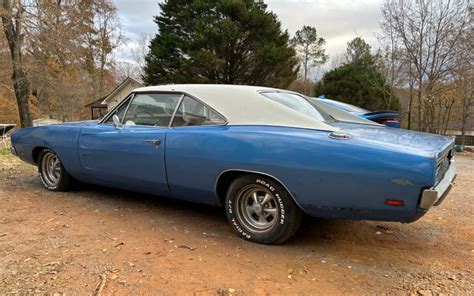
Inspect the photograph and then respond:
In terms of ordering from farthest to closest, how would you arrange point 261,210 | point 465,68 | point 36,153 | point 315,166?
point 465,68
point 36,153
point 261,210
point 315,166

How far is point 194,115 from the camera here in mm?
3582

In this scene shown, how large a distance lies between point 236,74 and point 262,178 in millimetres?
20960

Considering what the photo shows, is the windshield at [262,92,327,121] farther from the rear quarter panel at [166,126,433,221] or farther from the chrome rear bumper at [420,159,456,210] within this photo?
the chrome rear bumper at [420,159,456,210]

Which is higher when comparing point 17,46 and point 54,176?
point 17,46

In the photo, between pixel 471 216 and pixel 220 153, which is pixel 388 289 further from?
pixel 471 216

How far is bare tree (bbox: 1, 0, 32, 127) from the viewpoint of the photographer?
50.0 ft

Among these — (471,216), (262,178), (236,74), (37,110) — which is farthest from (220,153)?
(37,110)

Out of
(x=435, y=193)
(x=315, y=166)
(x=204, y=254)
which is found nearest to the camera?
(x=435, y=193)

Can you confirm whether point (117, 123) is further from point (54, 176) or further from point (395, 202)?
point (395, 202)

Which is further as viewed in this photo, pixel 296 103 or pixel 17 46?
pixel 17 46

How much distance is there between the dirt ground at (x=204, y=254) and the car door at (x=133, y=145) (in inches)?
15.7

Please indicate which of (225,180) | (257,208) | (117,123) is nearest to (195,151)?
(225,180)

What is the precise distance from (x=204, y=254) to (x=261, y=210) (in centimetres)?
61

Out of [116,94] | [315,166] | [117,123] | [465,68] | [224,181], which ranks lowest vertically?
[224,181]
